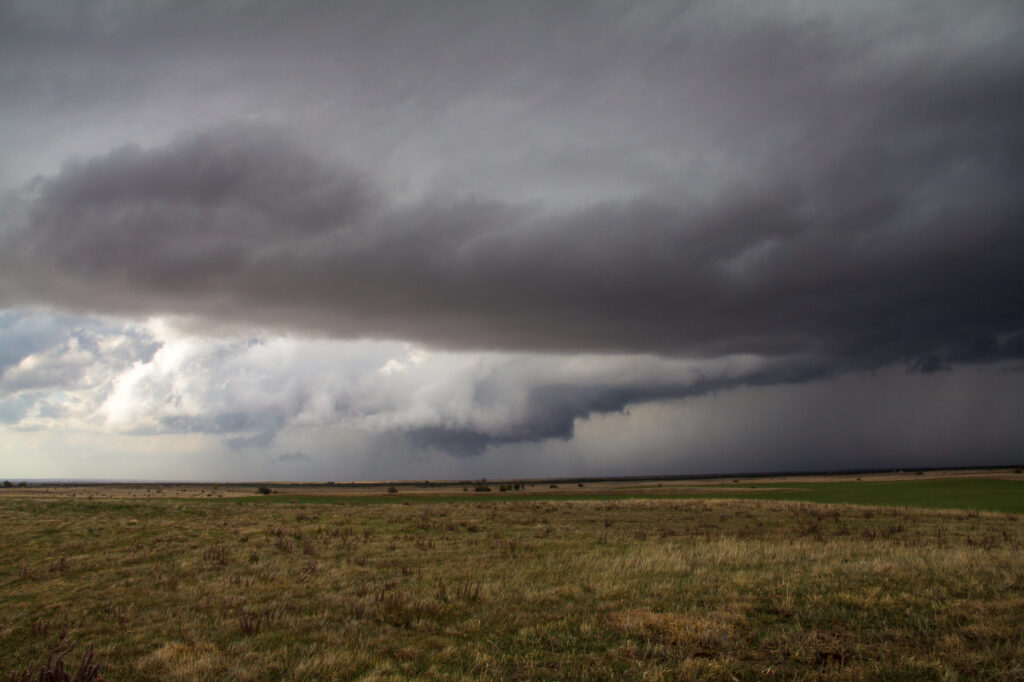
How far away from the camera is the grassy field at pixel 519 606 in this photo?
9312mm

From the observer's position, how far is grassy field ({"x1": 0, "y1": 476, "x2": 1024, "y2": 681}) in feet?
30.6

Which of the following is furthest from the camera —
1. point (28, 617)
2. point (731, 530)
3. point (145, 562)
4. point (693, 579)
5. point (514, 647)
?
point (731, 530)

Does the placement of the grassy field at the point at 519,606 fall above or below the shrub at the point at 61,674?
below

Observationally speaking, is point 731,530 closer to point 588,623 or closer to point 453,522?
point 453,522

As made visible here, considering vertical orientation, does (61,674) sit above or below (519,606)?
above

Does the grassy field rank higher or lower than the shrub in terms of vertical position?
lower

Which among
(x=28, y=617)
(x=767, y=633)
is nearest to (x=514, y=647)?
(x=767, y=633)

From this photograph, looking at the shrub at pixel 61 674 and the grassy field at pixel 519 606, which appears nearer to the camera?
the shrub at pixel 61 674

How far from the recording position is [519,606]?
13.4 meters

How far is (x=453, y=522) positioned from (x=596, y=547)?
569 inches

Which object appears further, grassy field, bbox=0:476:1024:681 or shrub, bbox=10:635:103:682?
grassy field, bbox=0:476:1024:681

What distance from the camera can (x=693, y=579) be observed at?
15.7m

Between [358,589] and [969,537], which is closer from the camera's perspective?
[358,589]

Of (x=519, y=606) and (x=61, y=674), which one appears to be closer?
(x=61, y=674)
